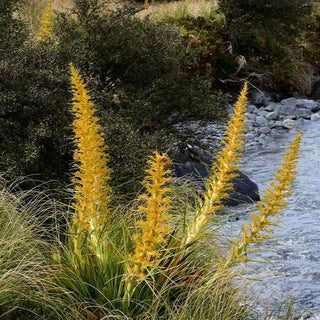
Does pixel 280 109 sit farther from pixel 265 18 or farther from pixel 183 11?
pixel 183 11

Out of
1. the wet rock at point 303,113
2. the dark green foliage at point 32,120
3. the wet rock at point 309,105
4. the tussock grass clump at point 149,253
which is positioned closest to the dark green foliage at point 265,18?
the wet rock at point 309,105

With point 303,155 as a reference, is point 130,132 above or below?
above

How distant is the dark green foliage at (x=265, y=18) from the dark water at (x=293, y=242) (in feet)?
17.4

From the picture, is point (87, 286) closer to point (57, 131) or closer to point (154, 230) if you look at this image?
point (154, 230)

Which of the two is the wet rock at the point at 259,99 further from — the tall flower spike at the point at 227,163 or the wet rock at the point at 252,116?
the tall flower spike at the point at 227,163

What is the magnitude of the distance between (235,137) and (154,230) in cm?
77

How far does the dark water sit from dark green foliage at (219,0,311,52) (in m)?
5.31

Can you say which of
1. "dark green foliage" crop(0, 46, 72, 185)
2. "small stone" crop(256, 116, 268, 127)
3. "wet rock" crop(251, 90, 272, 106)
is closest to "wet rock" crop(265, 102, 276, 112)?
"wet rock" crop(251, 90, 272, 106)

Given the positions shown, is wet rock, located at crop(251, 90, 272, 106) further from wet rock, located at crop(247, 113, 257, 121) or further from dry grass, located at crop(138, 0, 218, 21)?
dry grass, located at crop(138, 0, 218, 21)

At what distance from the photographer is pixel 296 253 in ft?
21.4

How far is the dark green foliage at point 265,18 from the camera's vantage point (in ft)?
48.9

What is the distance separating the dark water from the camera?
5.55m

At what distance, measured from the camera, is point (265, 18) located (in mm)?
15070

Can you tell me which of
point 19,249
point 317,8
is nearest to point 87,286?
point 19,249
